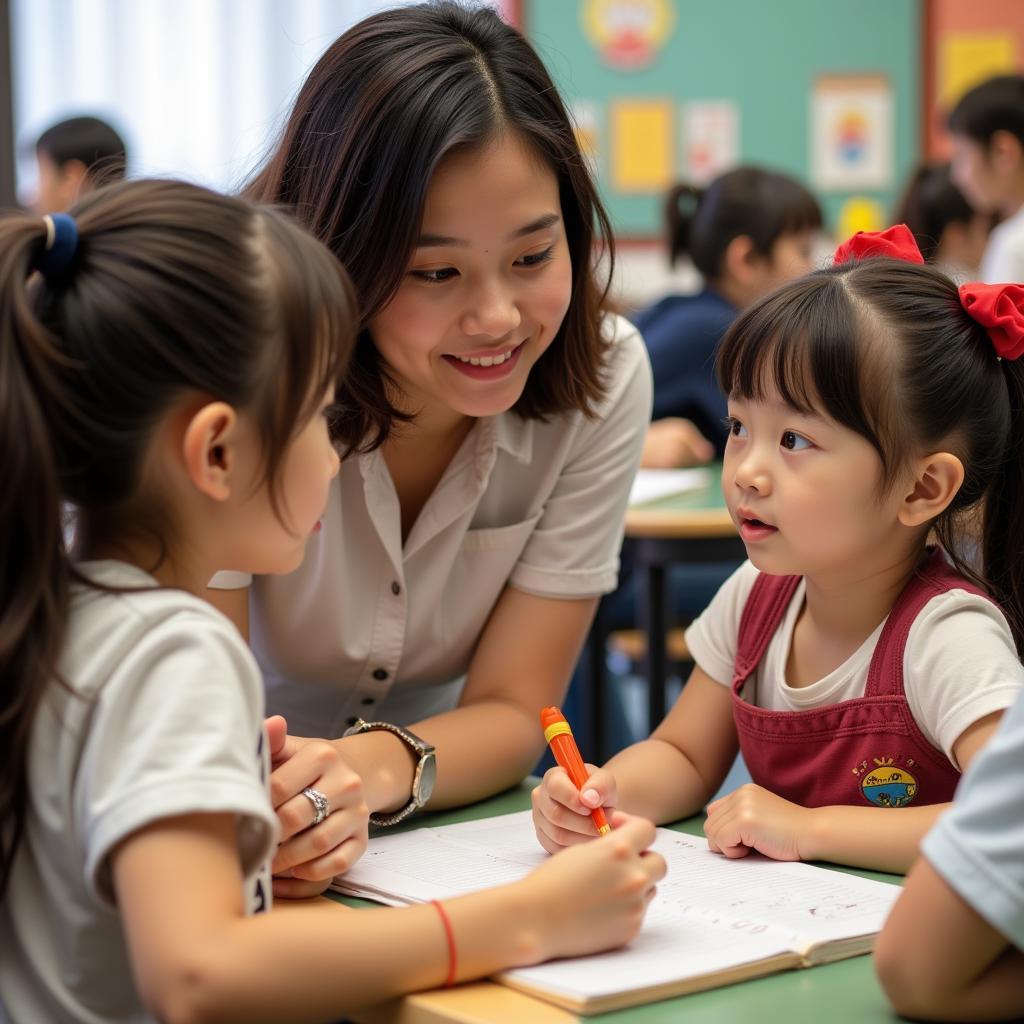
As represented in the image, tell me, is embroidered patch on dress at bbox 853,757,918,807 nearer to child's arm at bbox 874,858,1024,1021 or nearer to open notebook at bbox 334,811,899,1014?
open notebook at bbox 334,811,899,1014

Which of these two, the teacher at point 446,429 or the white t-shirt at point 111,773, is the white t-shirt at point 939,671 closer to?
the teacher at point 446,429

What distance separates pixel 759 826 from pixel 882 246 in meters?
0.57

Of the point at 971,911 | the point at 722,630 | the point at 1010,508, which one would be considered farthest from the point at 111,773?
the point at 1010,508

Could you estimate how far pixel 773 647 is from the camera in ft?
4.31

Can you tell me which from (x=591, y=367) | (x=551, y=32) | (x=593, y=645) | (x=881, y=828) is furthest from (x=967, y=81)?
(x=881, y=828)

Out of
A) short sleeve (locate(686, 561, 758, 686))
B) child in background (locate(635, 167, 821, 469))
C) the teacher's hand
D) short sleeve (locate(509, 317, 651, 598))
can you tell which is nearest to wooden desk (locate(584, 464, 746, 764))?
child in background (locate(635, 167, 821, 469))

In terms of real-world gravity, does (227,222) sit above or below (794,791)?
above

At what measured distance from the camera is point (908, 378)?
1.21m

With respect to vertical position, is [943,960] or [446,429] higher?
[446,429]

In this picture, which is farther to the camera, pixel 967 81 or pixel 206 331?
pixel 967 81

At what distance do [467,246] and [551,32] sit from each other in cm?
445

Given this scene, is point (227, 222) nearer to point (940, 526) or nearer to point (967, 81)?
point (940, 526)

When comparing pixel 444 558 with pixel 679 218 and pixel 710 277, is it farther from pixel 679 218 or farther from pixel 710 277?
pixel 679 218

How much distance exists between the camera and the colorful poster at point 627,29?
5.44 metres
